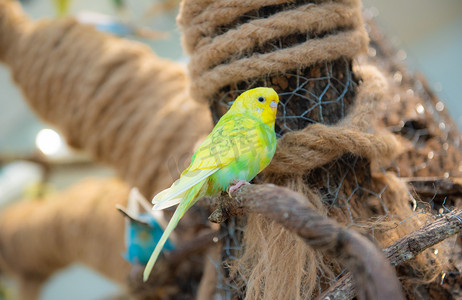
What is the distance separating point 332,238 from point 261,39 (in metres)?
0.19

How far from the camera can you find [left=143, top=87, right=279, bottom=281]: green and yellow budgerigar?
11.4 inches

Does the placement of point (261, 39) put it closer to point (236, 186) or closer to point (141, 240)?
point (236, 186)

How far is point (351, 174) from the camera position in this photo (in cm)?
36

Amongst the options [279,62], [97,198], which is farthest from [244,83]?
[97,198]

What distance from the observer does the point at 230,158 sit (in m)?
0.29

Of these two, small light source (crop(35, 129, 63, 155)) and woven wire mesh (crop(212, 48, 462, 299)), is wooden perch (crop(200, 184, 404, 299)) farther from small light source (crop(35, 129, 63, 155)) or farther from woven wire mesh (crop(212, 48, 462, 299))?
small light source (crop(35, 129, 63, 155))

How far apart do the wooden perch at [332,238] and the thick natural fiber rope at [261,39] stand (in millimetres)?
130

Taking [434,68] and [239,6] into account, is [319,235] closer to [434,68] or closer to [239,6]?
[239,6]

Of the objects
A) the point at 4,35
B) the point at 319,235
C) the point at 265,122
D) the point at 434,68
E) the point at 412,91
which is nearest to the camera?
the point at 319,235

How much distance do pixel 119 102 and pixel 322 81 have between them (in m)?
0.40

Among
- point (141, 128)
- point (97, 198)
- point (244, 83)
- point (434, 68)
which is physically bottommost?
point (434, 68)

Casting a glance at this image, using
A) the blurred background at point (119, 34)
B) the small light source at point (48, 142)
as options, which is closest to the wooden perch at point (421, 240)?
the blurred background at point (119, 34)

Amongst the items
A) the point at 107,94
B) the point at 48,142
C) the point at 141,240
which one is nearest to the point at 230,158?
the point at 141,240

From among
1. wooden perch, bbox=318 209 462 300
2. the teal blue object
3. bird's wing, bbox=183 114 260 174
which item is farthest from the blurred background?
wooden perch, bbox=318 209 462 300
